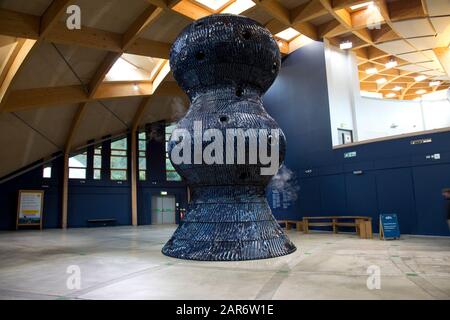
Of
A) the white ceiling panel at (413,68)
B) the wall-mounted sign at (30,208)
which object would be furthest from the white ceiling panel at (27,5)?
the white ceiling panel at (413,68)

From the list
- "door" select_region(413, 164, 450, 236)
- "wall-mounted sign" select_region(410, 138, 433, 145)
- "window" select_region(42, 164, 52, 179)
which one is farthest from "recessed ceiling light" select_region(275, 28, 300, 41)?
"window" select_region(42, 164, 52, 179)

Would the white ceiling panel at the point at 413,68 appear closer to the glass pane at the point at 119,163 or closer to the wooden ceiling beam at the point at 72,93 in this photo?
the wooden ceiling beam at the point at 72,93

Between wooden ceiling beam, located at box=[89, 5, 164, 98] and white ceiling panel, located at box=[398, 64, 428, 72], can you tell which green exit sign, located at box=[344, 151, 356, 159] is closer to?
wooden ceiling beam, located at box=[89, 5, 164, 98]

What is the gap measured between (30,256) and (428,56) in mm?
15001

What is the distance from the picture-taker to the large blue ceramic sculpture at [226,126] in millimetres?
4766

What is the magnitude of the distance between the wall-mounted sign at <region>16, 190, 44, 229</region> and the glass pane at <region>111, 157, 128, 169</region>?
3615 millimetres

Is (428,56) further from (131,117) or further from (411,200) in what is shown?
(131,117)

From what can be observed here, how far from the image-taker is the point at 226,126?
4.93 meters

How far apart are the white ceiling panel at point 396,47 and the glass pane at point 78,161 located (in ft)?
46.6

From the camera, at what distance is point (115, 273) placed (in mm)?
3898

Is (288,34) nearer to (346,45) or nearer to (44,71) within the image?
(346,45)

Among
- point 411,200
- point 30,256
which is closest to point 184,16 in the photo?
point 30,256

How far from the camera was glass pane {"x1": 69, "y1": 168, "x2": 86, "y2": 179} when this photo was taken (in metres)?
16.2

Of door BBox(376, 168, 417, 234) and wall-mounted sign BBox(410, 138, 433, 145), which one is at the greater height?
wall-mounted sign BBox(410, 138, 433, 145)
